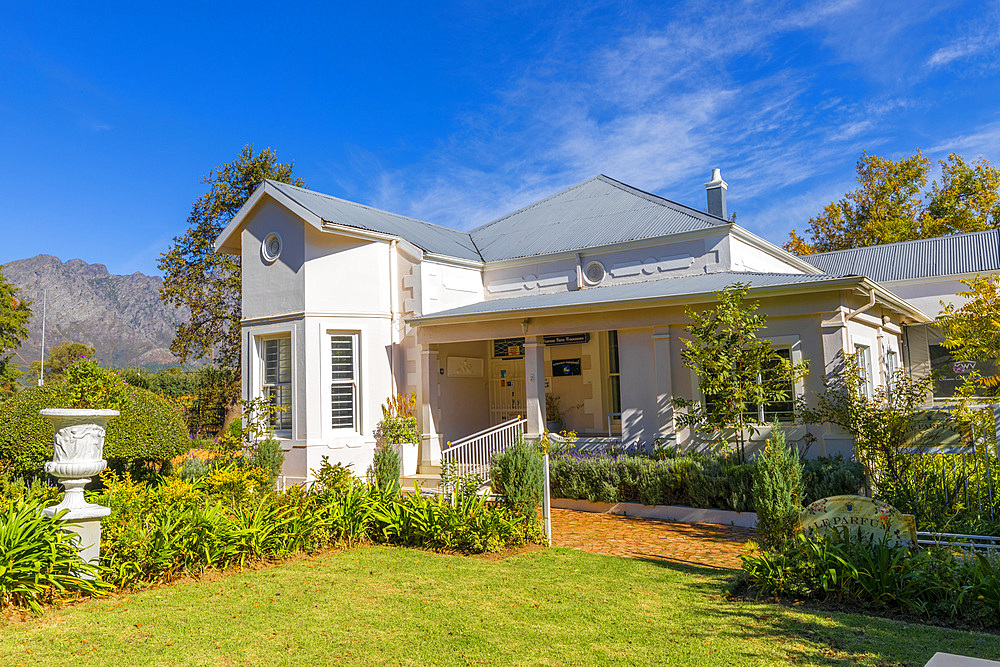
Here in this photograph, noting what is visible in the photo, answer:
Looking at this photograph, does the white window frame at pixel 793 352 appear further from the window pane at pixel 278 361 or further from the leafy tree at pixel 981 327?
the window pane at pixel 278 361

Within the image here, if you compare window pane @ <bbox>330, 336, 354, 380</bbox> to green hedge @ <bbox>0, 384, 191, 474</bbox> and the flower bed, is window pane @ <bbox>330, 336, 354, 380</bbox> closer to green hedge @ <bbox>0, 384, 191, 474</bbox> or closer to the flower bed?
green hedge @ <bbox>0, 384, 191, 474</bbox>

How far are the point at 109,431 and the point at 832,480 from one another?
12.5m

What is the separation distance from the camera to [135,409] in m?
12.8

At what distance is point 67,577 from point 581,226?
14329mm

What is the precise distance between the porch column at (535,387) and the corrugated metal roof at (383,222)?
12.2 feet

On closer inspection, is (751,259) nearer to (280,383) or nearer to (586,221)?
(586,221)

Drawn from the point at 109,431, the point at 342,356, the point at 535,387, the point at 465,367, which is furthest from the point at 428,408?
the point at 109,431

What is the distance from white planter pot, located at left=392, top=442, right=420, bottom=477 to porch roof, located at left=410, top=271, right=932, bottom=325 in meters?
2.90

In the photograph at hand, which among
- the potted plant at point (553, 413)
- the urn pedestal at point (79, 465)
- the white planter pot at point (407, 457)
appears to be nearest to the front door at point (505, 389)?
the potted plant at point (553, 413)

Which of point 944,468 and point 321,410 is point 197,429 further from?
point 944,468

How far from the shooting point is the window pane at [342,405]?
1546cm

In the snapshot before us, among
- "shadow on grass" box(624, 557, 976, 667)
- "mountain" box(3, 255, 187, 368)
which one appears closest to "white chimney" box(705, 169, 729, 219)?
"shadow on grass" box(624, 557, 976, 667)

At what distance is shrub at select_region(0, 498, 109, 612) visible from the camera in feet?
21.1

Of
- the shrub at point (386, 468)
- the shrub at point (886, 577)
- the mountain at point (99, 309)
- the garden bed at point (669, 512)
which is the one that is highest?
the mountain at point (99, 309)
